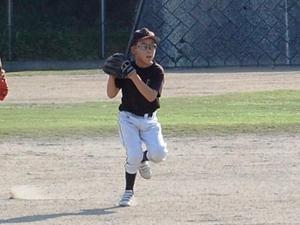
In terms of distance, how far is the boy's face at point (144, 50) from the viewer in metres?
9.12

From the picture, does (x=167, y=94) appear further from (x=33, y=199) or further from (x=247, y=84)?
(x=33, y=199)

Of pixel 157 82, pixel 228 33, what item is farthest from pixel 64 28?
pixel 157 82

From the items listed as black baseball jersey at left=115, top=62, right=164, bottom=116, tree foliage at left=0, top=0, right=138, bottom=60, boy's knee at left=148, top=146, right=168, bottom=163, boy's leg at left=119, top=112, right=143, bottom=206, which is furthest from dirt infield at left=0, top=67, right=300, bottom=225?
tree foliage at left=0, top=0, right=138, bottom=60

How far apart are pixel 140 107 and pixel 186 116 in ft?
35.1

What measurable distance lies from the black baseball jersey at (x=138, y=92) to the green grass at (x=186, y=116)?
Answer: 6.95 meters

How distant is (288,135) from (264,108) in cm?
599

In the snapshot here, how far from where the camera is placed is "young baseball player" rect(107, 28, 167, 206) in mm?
9148

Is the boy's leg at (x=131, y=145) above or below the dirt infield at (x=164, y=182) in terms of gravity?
above

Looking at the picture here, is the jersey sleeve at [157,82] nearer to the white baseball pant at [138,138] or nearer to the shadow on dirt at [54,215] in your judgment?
the white baseball pant at [138,138]

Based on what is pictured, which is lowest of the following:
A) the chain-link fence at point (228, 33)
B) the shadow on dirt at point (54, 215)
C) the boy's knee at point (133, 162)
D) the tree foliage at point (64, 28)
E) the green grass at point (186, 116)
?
the tree foliage at point (64, 28)

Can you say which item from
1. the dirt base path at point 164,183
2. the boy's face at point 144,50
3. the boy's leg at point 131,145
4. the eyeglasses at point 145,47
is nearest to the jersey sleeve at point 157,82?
the boy's face at point 144,50

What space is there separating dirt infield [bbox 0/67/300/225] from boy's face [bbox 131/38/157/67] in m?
1.29

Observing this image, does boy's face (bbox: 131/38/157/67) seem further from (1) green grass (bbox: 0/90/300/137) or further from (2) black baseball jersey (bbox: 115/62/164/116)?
(1) green grass (bbox: 0/90/300/137)

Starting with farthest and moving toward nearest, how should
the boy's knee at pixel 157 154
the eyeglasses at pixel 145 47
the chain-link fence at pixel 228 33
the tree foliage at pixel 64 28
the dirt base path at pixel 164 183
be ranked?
the tree foliage at pixel 64 28 → the chain-link fence at pixel 228 33 → the boy's knee at pixel 157 154 → the eyeglasses at pixel 145 47 → the dirt base path at pixel 164 183
